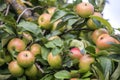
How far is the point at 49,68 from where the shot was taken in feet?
4.08

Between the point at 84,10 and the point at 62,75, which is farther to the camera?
the point at 84,10

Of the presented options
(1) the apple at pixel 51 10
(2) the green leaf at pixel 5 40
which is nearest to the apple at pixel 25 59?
(2) the green leaf at pixel 5 40

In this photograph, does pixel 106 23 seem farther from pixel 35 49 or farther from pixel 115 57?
pixel 35 49

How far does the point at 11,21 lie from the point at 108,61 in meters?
0.42

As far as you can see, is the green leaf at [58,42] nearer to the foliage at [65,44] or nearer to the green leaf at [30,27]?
the foliage at [65,44]

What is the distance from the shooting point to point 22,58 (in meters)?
1.23

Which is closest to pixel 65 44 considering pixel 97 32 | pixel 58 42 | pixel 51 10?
pixel 58 42

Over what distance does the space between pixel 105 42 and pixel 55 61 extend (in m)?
0.19

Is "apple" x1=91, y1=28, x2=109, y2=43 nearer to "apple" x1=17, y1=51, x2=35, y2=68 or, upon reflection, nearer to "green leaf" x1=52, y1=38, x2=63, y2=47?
"green leaf" x1=52, y1=38, x2=63, y2=47

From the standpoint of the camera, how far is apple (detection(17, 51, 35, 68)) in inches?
48.5

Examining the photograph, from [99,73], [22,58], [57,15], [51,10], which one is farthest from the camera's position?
[51,10]

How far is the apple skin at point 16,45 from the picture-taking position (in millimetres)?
1286

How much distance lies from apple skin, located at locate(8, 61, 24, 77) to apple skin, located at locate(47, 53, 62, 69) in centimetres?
12

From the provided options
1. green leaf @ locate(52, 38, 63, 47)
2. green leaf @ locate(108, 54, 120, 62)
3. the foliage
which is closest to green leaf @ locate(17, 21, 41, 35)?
the foliage
